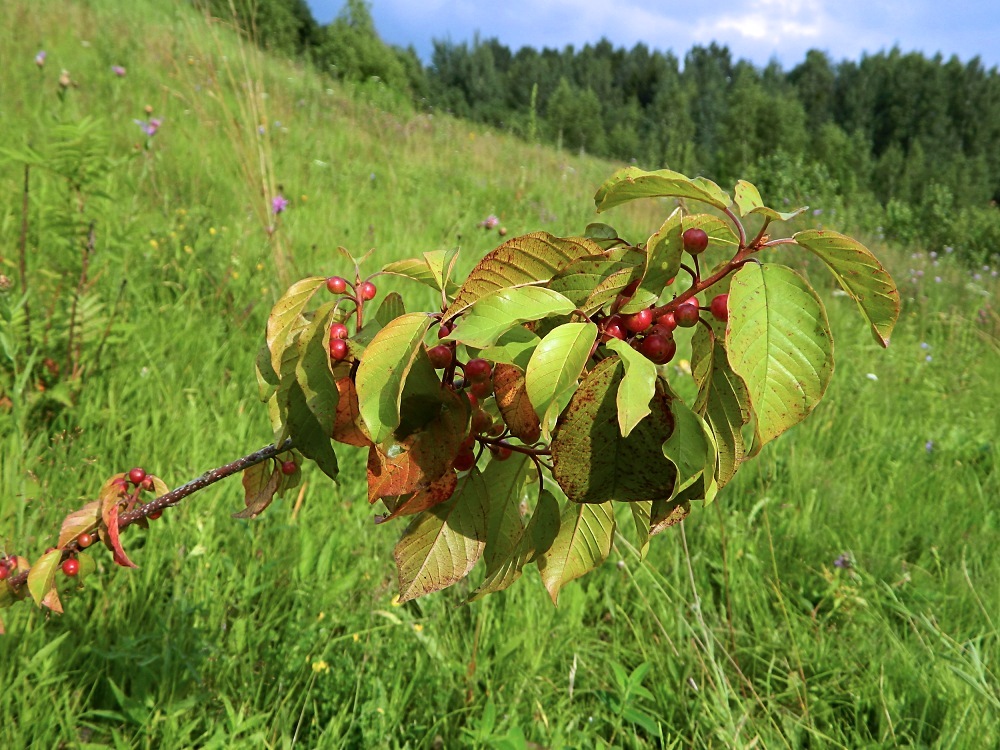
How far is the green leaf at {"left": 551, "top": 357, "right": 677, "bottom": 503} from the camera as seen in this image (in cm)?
44

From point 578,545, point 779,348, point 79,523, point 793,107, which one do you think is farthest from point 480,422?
point 793,107

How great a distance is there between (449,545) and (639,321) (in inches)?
10.0

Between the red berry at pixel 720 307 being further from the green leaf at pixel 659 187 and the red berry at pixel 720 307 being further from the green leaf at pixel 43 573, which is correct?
the green leaf at pixel 43 573

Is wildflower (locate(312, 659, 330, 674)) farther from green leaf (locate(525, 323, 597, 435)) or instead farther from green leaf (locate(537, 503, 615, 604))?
green leaf (locate(525, 323, 597, 435))

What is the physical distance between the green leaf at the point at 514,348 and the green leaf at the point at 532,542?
0.16 m

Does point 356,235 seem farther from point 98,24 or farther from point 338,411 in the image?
point 98,24

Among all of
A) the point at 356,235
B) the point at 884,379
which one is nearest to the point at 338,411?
the point at 356,235

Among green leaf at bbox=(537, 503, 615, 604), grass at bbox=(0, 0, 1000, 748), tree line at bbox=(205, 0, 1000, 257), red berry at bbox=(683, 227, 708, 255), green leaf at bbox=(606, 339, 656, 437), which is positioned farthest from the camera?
tree line at bbox=(205, 0, 1000, 257)

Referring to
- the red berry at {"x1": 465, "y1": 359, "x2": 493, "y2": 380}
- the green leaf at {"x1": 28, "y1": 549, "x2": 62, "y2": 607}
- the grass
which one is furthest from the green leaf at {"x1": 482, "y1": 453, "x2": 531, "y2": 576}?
the grass

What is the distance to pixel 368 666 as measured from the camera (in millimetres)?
1380

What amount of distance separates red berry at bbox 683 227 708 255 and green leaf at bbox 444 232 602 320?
0.22ft

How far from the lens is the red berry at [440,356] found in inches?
20.3

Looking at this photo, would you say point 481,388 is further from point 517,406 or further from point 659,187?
point 659,187

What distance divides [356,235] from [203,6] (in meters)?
1.28
